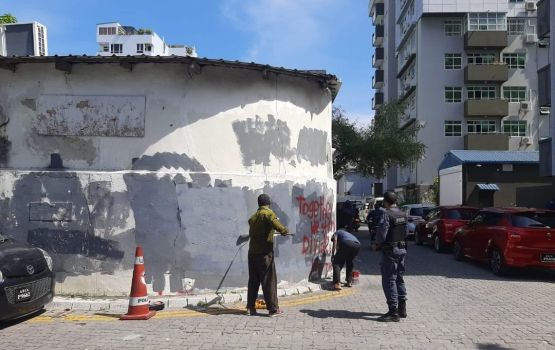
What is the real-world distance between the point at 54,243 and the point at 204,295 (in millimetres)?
2583

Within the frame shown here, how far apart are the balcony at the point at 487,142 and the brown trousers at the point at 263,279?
37825mm

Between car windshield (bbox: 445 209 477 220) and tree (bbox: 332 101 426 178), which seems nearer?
car windshield (bbox: 445 209 477 220)

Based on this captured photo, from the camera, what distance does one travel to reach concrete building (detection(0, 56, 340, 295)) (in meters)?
8.24

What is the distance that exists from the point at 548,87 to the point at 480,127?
25926 mm

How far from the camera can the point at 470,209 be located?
17031 mm

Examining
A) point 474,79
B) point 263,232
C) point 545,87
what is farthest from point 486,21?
point 263,232

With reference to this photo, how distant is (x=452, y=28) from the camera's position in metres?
44.4

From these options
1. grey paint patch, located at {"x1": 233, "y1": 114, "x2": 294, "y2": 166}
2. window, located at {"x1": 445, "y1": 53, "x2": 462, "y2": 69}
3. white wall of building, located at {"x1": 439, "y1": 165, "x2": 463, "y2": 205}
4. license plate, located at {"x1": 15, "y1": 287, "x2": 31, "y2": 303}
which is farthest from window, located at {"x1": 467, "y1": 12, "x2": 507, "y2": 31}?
license plate, located at {"x1": 15, "y1": 287, "x2": 31, "y2": 303}

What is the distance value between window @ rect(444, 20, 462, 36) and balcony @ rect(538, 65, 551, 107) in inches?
1083

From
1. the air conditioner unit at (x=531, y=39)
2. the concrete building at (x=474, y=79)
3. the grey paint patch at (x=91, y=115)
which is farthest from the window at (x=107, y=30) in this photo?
the grey paint patch at (x=91, y=115)

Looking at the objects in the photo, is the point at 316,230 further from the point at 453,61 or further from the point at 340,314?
the point at 453,61

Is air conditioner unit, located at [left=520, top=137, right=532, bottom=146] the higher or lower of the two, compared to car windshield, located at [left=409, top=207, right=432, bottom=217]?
higher

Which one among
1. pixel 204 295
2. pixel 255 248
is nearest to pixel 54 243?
pixel 204 295

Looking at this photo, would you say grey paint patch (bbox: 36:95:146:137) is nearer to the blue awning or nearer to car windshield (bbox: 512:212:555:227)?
car windshield (bbox: 512:212:555:227)
